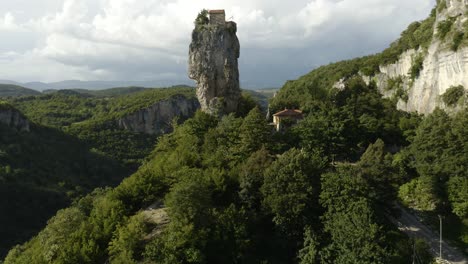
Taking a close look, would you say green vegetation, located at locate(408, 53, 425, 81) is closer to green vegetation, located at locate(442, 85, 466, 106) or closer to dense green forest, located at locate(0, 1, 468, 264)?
dense green forest, located at locate(0, 1, 468, 264)

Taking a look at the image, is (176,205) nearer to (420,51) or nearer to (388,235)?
(388,235)

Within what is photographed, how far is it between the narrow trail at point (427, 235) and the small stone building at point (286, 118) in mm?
17082

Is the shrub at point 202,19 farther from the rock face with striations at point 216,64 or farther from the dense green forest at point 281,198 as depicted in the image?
the dense green forest at point 281,198

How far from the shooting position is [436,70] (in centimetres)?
4775

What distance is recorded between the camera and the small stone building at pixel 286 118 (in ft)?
158

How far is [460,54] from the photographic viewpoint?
43344mm

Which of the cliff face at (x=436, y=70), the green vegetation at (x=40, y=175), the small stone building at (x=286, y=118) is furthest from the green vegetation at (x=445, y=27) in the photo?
the green vegetation at (x=40, y=175)

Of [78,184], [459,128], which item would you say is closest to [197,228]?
[459,128]

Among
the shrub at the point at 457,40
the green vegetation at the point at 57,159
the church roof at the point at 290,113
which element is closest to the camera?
the shrub at the point at 457,40

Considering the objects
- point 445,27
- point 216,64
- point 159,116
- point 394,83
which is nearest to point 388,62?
point 394,83

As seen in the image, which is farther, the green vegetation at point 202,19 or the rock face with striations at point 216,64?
the green vegetation at point 202,19

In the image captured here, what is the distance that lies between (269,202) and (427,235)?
43.1ft

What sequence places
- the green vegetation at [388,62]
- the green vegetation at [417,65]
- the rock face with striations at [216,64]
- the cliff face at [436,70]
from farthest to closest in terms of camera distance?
the green vegetation at [388,62] < the green vegetation at [417,65] < the rock face with striations at [216,64] < the cliff face at [436,70]

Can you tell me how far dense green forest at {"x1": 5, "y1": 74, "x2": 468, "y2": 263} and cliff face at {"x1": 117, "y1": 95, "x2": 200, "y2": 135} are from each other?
314 feet
